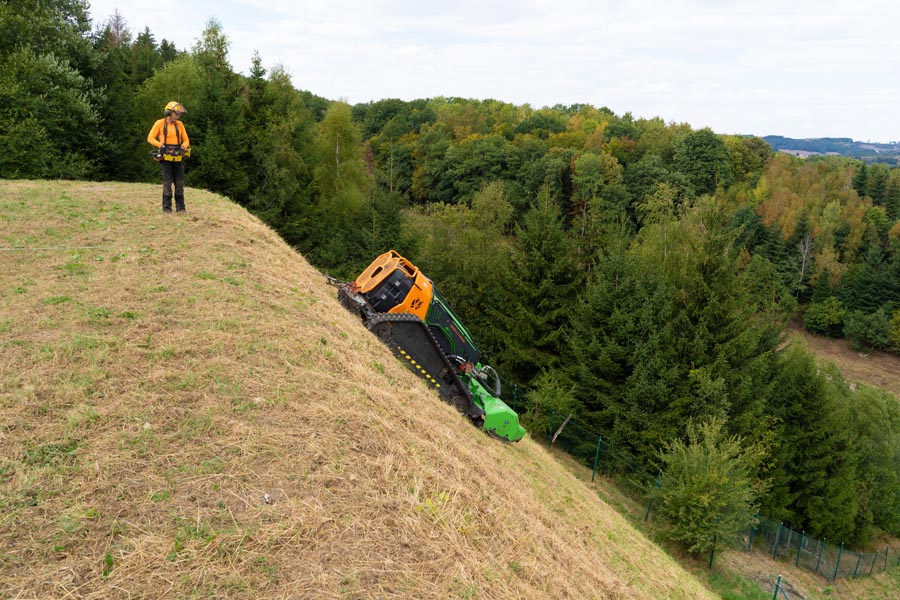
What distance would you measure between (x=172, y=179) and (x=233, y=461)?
9465 mm

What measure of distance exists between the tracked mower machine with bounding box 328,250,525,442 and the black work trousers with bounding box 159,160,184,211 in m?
4.46

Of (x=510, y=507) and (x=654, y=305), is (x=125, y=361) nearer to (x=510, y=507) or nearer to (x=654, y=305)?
(x=510, y=507)

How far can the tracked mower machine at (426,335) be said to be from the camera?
11.1 metres

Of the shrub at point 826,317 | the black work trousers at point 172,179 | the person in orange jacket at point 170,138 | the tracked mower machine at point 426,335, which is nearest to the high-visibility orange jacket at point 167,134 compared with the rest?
the person in orange jacket at point 170,138

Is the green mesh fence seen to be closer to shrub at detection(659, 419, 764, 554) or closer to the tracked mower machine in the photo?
shrub at detection(659, 419, 764, 554)

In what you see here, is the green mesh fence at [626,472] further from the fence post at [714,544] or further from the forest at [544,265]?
the fence post at [714,544]

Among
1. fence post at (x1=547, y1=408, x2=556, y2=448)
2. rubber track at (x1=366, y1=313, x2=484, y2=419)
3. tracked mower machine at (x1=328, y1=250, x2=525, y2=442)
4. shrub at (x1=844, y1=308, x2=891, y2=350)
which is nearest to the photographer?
rubber track at (x1=366, y1=313, x2=484, y2=419)

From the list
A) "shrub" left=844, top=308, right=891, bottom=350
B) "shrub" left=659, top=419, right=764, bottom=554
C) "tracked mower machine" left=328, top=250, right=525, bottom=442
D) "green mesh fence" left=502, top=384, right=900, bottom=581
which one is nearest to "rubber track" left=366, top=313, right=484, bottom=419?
"tracked mower machine" left=328, top=250, right=525, bottom=442

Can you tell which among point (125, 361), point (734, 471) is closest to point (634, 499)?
point (734, 471)

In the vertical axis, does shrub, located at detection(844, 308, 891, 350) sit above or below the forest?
below

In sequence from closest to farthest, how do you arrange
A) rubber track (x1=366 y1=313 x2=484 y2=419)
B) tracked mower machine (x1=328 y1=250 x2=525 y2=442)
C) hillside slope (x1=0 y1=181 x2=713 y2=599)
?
hillside slope (x1=0 y1=181 x2=713 y2=599), rubber track (x1=366 y1=313 x2=484 y2=419), tracked mower machine (x1=328 y1=250 x2=525 y2=442)

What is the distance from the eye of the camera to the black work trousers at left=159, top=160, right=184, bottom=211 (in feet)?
39.9

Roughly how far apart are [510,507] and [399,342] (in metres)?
4.61

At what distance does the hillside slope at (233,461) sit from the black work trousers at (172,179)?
239 cm
